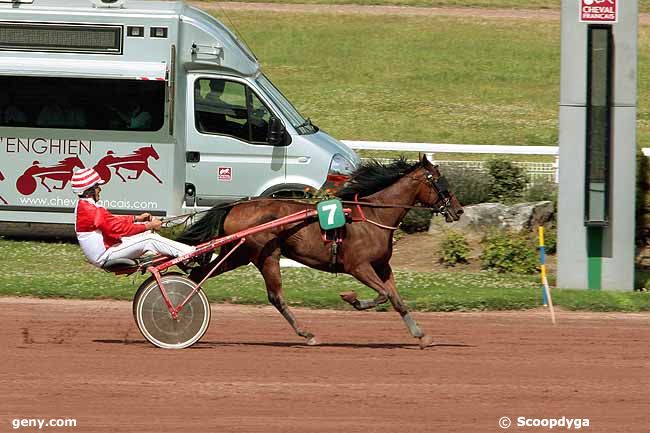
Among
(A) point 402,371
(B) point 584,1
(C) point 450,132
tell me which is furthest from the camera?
(C) point 450,132

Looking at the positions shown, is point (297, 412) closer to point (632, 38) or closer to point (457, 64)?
point (632, 38)

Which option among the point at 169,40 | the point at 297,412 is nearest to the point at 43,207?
the point at 169,40

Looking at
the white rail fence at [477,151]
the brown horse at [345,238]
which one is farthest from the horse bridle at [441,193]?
the white rail fence at [477,151]

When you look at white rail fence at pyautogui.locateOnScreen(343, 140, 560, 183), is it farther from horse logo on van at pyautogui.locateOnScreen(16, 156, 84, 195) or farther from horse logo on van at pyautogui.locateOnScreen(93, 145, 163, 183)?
horse logo on van at pyautogui.locateOnScreen(16, 156, 84, 195)

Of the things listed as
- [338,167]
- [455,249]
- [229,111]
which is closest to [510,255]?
[455,249]

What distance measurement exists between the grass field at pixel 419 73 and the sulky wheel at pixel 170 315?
1531 centimetres

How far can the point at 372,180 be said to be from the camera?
10969mm

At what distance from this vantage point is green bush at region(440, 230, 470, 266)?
15.1 meters

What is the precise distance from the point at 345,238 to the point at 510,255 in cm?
475

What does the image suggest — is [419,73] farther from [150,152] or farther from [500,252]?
[500,252]

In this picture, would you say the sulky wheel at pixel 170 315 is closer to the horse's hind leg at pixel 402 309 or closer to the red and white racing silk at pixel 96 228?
the red and white racing silk at pixel 96 228

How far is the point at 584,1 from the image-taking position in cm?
1366

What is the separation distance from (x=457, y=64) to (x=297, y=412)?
23669mm

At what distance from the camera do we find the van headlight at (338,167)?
15984 millimetres
